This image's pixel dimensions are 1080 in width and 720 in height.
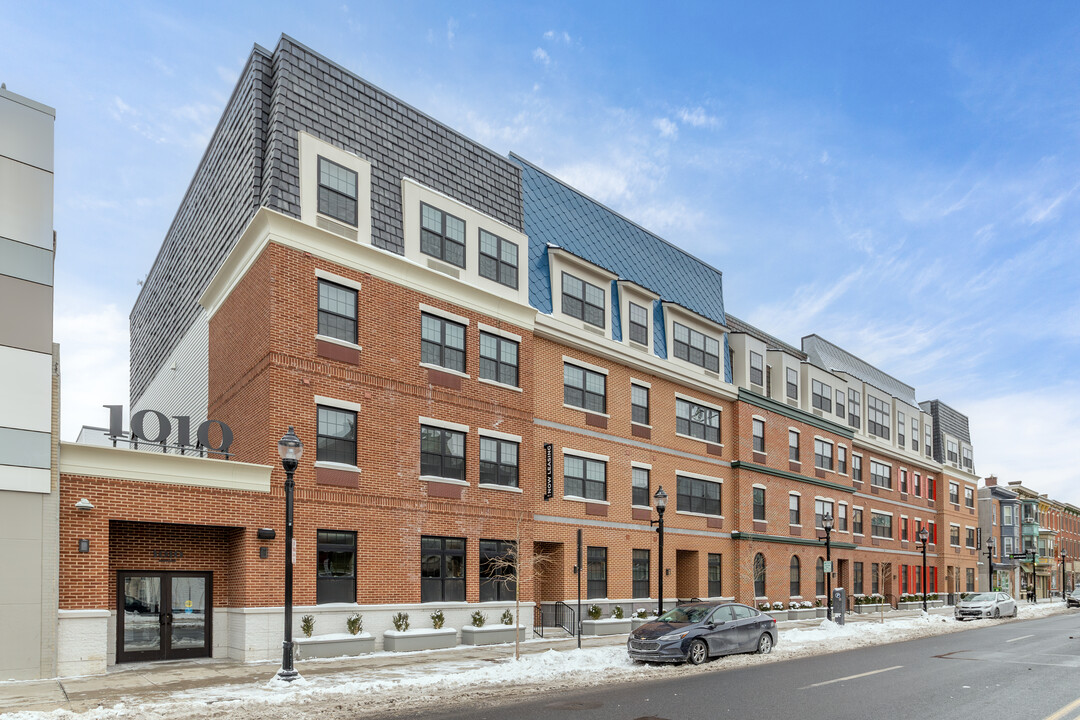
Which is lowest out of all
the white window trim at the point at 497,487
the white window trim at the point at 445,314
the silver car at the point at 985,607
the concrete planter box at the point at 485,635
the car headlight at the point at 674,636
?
the silver car at the point at 985,607

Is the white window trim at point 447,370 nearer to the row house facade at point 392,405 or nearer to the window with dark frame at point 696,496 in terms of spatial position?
the row house facade at point 392,405

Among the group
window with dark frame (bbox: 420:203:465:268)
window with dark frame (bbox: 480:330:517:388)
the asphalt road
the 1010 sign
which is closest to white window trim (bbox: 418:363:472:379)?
window with dark frame (bbox: 480:330:517:388)

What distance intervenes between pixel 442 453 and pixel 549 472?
4.67 metres

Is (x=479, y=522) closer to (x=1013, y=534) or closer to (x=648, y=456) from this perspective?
(x=648, y=456)

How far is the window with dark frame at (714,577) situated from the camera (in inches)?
1425

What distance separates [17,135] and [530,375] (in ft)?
52.4

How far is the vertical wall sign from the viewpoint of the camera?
92.7 feet

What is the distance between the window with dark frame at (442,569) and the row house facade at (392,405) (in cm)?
8

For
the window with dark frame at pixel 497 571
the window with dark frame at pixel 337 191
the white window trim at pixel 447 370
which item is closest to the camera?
the window with dark frame at pixel 337 191

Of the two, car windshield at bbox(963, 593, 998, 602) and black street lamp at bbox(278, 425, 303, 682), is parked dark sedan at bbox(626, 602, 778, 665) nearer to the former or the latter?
black street lamp at bbox(278, 425, 303, 682)

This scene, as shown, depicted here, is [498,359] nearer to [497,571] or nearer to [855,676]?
[497,571]

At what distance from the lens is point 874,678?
1766 cm

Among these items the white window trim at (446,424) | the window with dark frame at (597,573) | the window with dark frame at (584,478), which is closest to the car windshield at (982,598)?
the window with dark frame at (597,573)

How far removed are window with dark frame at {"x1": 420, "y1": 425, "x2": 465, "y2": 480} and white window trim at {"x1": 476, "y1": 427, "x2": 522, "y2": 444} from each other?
675mm
